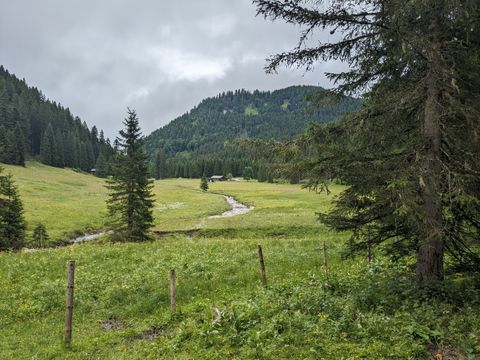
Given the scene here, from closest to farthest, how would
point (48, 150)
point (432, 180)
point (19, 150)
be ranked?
point (432, 180) < point (19, 150) < point (48, 150)

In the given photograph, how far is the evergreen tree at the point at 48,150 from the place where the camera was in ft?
415

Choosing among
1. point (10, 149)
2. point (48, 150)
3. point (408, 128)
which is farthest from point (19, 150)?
point (408, 128)

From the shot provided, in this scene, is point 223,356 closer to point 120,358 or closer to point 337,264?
point 120,358

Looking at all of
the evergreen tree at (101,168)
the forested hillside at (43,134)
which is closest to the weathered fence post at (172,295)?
the forested hillside at (43,134)

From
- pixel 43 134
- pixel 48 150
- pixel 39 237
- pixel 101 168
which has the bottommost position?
pixel 39 237

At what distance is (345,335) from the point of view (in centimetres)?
807

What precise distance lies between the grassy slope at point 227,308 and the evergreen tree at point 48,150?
117 m

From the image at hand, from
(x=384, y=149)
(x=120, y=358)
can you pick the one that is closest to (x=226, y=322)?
(x=120, y=358)

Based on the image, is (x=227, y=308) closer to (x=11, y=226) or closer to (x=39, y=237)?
(x=11, y=226)

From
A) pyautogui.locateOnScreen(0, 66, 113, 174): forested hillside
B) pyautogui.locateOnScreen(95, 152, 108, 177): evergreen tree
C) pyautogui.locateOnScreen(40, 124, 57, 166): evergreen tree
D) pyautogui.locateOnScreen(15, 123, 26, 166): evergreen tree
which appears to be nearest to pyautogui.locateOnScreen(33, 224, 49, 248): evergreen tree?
pyautogui.locateOnScreen(0, 66, 113, 174): forested hillside

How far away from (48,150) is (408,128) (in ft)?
451

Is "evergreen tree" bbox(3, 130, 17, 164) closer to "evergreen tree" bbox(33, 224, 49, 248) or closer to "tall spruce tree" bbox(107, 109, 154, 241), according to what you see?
"evergreen tree" bbox(33, 224, 49, 248)

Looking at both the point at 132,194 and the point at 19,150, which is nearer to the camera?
the point at 132,194

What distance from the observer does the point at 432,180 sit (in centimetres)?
818
